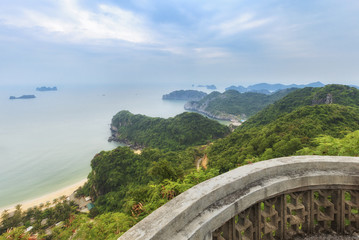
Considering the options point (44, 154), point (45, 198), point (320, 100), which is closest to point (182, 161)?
point (45, 198)

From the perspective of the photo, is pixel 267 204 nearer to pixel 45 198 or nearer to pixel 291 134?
pixel 291 134

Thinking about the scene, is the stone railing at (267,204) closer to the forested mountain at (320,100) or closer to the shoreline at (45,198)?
the shoreline at (45,198)

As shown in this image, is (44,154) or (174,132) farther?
(174,132)

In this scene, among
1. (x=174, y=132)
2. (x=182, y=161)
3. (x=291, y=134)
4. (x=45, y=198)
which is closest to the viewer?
(x=291, y=134)

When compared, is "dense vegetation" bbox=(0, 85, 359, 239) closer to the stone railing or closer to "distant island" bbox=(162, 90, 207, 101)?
the stone railing

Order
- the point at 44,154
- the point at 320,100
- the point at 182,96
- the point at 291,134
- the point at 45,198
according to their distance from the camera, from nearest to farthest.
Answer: the point at 291,134
the point at 45,198
the point at 320,100
the point at 44,154
the point at 182,96

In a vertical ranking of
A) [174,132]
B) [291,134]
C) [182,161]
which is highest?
[291,134]

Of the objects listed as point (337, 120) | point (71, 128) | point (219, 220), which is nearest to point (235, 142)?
point (337, 120)

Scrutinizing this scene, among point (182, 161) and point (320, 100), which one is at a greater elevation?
point (320, 100)
